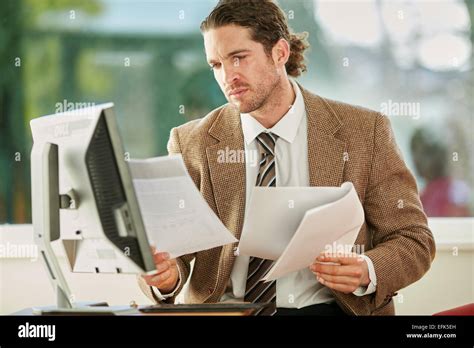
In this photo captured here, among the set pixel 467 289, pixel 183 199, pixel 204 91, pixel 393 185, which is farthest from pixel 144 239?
pixel 467 289

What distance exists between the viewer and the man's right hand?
6.17ft

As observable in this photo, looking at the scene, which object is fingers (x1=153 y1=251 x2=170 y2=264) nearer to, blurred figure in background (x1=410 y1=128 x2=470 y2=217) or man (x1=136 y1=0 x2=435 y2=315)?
man (x1=136 y1=0 x2=435 y2=315)

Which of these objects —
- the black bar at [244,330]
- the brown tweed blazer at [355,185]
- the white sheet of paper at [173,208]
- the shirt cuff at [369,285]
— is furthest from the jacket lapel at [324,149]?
the black bar at [244,330]

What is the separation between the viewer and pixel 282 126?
2215 mm

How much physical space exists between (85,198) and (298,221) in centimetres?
51

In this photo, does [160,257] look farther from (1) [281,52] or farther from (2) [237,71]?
(1) [281,52]

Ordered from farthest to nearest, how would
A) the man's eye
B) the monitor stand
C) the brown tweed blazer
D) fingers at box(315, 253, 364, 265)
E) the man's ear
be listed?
the man's ear
the man's eye
the brown tweed blazer
fingers at box(315, 253, 364, 265)
the monitor stand

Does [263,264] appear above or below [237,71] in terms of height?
below

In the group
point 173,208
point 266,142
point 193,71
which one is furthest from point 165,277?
point 193,71

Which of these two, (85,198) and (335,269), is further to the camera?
(335,269)

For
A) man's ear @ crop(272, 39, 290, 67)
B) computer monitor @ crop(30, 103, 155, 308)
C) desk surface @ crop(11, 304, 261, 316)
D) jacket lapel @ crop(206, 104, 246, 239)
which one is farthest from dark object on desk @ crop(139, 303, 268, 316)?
man's ear @ crop(272, 39, 290, 67)

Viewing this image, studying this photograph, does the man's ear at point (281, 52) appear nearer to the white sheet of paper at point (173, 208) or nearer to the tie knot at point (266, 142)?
the tie knot at point (266, 142)

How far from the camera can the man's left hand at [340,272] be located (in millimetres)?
1794

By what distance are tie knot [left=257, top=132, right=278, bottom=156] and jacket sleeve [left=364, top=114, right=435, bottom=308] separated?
300 millimetres
